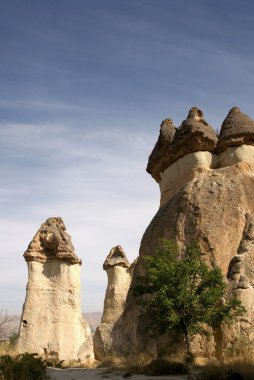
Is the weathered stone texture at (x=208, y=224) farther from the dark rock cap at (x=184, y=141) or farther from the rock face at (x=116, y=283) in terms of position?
the rock face at (x=116, y=283)

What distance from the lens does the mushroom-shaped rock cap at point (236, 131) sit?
18422 mm

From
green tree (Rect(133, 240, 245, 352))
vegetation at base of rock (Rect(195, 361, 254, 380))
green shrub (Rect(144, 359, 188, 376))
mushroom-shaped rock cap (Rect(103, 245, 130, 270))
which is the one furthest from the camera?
mushroom-shaped rock cap (Rect(103, 245, 130, 270))

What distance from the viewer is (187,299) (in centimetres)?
1259

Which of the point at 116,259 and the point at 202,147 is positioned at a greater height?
the point at 202,147

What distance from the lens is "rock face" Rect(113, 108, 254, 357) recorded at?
1341 centimetres

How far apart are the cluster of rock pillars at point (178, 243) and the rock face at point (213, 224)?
3 centimetres

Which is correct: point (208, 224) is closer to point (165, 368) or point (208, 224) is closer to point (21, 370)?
point (165, 368)

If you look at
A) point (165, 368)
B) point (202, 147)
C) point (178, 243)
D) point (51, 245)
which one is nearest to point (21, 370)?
point (165, 368)

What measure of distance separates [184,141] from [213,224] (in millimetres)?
4800

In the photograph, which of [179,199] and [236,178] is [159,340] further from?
[236,178]

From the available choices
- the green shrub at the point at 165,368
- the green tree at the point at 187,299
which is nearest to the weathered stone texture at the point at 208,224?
the green tree at the point at 187,299

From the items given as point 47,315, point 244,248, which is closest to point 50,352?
point 47,315

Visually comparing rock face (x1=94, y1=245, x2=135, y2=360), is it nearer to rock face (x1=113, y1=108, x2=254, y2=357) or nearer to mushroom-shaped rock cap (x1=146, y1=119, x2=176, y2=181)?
mushroom-shaped rock cap (x1=146, y1=119, x2=176, y2=181)

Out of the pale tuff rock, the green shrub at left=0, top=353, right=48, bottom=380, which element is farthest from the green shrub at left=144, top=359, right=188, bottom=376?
the pale tuff rock
